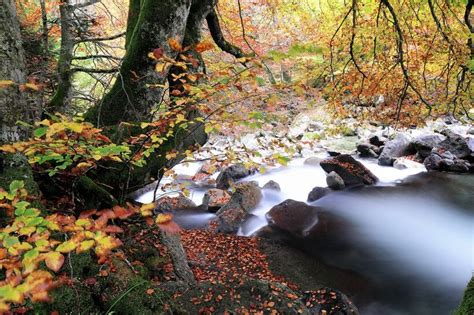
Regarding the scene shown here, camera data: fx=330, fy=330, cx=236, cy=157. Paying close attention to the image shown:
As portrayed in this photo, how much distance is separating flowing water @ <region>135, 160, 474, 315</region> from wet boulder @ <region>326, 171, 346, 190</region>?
0.34 meters

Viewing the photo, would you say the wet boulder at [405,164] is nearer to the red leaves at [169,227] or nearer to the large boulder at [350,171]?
the large boulder at [350,171]

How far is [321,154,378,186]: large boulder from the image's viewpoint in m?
12.4

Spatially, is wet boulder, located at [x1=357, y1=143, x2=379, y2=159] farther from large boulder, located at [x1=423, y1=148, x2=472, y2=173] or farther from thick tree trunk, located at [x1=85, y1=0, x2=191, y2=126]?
thick tree trunk, located at [x1=85, y1=0, x2=191, y2=126]

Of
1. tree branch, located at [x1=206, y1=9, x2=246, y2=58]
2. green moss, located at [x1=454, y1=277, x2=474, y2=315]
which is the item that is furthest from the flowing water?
tree branch, located at [x1=206, y1=9, x2=246, y2=58]

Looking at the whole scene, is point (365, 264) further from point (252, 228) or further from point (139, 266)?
point (139, 266)

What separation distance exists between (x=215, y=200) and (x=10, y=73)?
8.46 meters

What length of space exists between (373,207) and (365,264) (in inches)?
144

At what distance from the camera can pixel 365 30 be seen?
19.6 feet

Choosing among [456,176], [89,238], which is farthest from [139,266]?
[456,176]

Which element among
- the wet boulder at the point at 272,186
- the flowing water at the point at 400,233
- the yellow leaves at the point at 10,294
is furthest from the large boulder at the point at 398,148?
the yellow leaves at the point at 10,294

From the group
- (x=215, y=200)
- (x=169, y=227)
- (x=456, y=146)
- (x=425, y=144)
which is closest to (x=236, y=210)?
(x=215, y=200)

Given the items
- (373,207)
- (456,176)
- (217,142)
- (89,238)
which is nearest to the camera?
(89,238)

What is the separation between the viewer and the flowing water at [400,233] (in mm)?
6680

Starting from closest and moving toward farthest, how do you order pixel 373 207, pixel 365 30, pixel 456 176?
pixel 365 30
pixel 373 207
pixel 456 176
